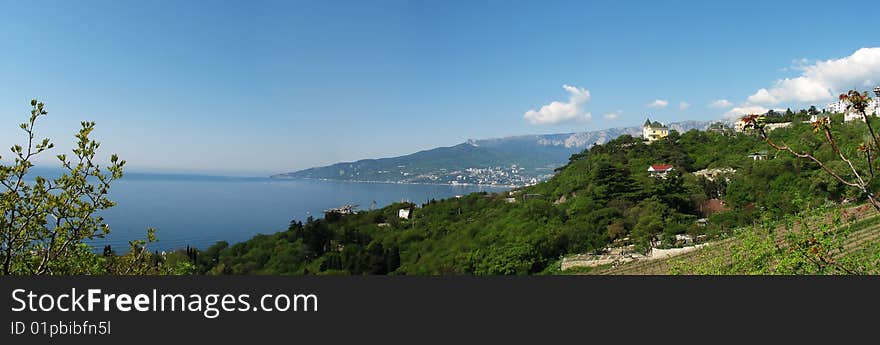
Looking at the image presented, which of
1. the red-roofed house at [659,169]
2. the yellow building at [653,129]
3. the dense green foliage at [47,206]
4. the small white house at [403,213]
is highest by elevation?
the yellow building at [653,129]

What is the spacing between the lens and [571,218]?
30.1 m

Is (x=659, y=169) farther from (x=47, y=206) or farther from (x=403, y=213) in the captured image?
(x=47, y=206)

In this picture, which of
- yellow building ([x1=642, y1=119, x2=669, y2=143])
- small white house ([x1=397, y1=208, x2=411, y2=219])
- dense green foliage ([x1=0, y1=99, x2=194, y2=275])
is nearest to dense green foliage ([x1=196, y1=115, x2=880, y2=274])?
small white house ([x1=397, y1=208, x2=411, y2=219])

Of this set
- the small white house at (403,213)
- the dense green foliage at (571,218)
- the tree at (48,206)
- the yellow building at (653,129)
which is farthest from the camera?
the yellow building at (653,129)

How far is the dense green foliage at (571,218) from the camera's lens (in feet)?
75.4

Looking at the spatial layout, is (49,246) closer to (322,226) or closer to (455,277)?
(455,277)

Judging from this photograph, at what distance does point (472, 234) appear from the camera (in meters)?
35.9

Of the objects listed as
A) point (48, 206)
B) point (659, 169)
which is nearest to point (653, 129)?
point (659, 169)

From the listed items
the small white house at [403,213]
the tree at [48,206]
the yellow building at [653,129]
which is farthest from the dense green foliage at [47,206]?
the yellow building at [653,129]

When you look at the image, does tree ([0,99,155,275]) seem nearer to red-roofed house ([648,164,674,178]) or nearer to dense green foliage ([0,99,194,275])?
dense green foliage ([0,99,194,275])

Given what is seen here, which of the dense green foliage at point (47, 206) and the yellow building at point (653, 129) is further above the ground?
the yellow building at point (653, 129)

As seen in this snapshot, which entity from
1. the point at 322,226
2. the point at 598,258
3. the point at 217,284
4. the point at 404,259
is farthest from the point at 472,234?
the point at 217,284

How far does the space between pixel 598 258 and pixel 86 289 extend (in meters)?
19.0

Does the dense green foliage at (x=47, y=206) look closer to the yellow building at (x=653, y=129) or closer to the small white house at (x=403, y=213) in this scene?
the small white house at (x=403, y=213)
